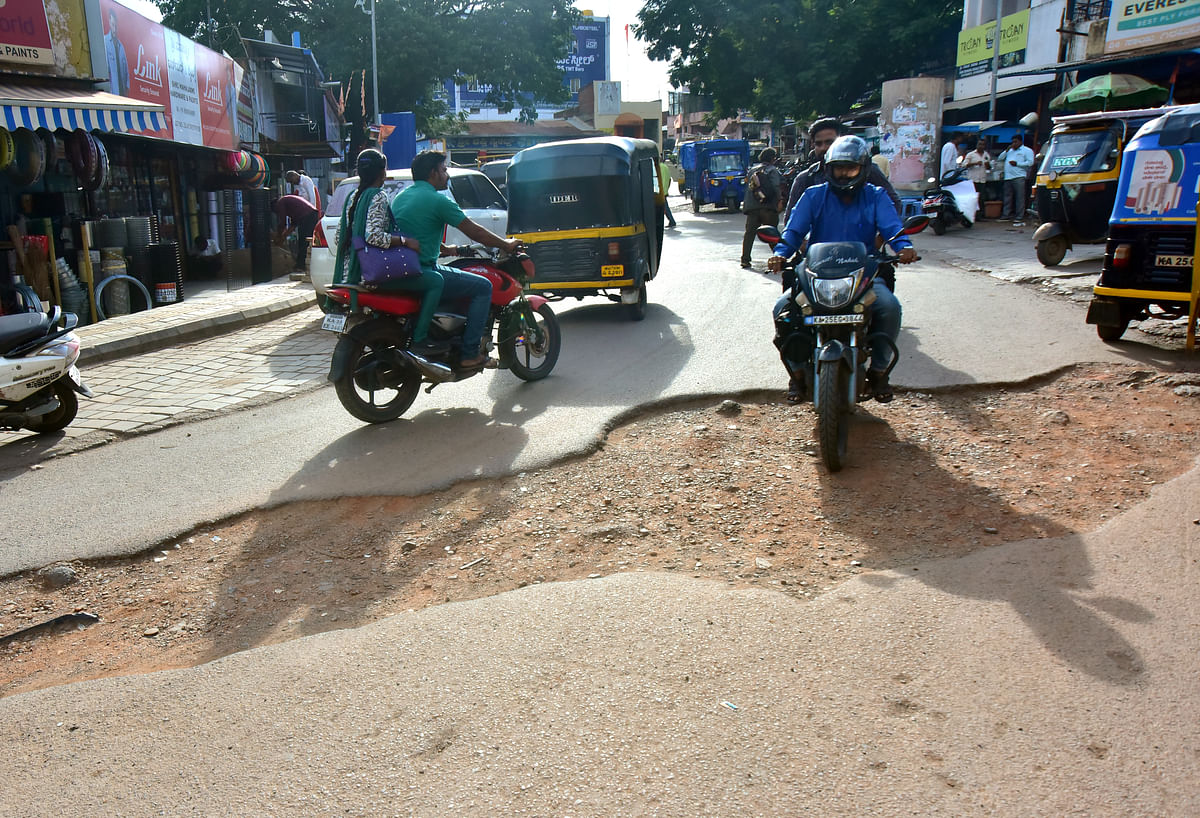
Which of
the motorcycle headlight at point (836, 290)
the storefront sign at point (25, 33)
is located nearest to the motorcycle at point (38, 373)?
the motorcycle headlight at point (836, 290)

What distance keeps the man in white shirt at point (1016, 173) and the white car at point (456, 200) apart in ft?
41.4

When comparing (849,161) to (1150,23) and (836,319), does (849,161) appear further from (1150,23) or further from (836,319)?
(1150,23)

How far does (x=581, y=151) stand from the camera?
34.2 feet

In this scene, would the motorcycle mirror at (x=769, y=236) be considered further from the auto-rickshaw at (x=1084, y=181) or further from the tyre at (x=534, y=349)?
the auto-rickshaw at (x=1084, y=181)

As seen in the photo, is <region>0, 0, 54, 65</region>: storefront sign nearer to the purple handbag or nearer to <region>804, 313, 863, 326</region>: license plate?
the purple handbag

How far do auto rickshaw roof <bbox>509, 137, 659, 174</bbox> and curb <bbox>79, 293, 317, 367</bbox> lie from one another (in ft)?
11.6

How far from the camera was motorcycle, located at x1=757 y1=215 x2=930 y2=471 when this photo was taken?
504 centimetres

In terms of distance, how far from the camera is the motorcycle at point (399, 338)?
6.26m

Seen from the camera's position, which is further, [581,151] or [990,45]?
[990,45]

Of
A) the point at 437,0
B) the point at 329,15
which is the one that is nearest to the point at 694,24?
the point at 437,0

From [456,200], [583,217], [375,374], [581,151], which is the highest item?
[581,151]

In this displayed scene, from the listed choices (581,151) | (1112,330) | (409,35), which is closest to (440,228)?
(581,151)

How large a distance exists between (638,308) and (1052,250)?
20.3 feet

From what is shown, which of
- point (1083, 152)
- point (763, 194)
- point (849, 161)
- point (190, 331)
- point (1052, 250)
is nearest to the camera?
point (849, 161)
